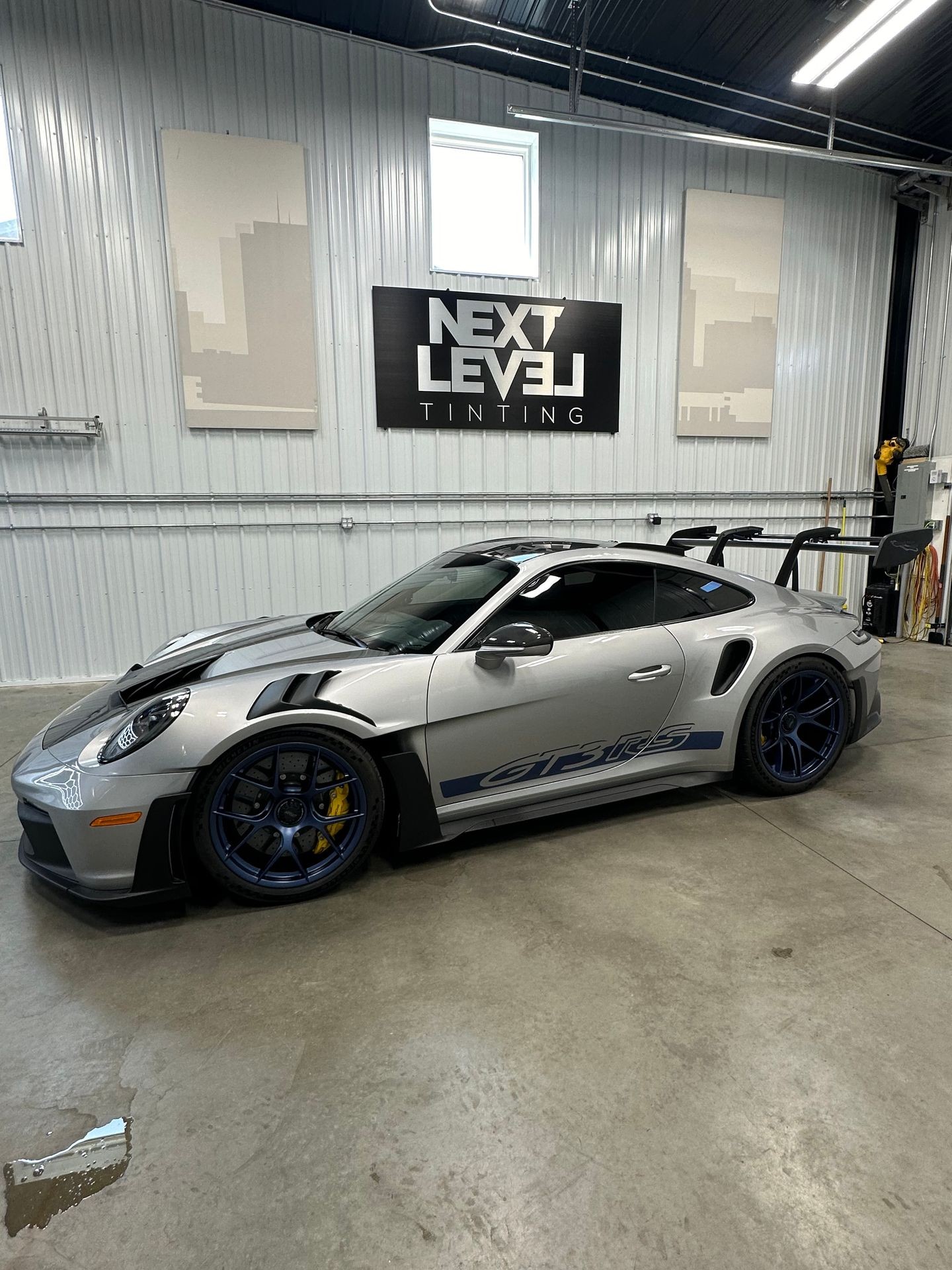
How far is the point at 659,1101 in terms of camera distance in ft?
4.90

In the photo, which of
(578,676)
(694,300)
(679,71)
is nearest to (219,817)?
(578,676)

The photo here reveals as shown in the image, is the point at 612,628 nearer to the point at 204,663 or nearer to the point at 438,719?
the point at 438,719

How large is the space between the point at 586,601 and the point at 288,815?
1.41 m

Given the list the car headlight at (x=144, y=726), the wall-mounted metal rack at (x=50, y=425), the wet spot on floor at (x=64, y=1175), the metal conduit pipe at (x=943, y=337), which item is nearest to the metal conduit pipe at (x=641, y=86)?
the metal conduit pipe at (x=943, y=337)

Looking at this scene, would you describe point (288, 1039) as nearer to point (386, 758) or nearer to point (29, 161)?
point (386, 758)

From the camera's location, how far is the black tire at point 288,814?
215 cm

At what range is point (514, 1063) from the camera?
1610 mm

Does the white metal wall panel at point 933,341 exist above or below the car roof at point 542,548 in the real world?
above

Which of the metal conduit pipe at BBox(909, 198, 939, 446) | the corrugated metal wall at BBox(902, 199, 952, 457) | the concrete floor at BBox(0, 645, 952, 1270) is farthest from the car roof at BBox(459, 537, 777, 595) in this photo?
the metal conduit pipe at BBox(909, 198, 939, 446)

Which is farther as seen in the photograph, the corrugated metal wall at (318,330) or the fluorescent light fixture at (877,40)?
the corrugated metal wall at (318,330)

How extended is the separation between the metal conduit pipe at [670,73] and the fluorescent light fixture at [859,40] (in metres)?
1.02

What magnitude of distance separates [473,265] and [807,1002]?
6.32 m

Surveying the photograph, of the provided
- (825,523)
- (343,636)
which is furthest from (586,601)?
(825,523)

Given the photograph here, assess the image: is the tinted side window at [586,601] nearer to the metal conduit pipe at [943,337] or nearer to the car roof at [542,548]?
the car roof at [542,548]
